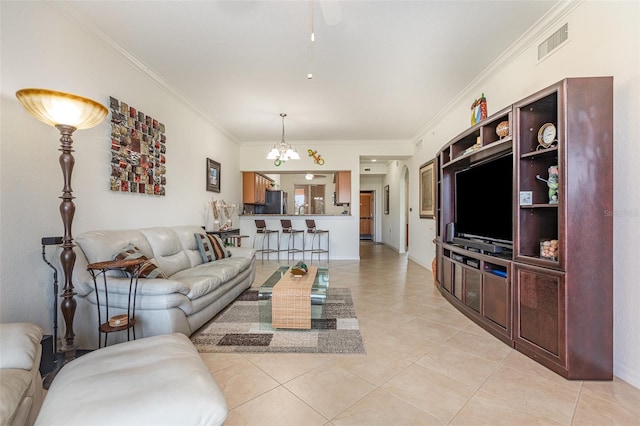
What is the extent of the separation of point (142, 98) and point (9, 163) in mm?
1731

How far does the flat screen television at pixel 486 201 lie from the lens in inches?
101

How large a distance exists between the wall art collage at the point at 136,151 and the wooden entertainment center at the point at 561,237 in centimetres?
374

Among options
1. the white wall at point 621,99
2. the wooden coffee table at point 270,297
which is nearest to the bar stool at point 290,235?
the wooden coffee table at point 270,297

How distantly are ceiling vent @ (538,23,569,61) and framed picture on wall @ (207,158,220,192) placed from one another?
191 inches

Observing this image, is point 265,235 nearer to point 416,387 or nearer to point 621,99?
point 416,387

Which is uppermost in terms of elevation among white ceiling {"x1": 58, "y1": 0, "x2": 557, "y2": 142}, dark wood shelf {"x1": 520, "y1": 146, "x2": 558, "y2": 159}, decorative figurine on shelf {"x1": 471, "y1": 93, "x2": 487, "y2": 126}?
white ceiling {"x1": 58, "y1": 0, "x2": 557, "y2": 142}

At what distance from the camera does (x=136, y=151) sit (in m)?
3.21

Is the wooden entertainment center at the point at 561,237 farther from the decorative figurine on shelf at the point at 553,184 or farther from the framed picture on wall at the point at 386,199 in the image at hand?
the framed picture on wall at the point at 386,199

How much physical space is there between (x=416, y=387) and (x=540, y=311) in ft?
3.68

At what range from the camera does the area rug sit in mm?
2316

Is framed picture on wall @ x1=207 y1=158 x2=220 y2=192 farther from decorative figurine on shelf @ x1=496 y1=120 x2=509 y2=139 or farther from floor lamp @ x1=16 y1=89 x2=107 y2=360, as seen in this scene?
decorative figurine on shelf @ x1=496 y1=120 x2=509 y2=139

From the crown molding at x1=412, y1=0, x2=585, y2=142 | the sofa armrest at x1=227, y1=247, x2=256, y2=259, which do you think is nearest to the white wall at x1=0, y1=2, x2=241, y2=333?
the sofa armrest at x1=227, y1=247, x2=256, y2=259

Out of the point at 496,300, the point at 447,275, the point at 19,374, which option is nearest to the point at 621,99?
the point at 496,300

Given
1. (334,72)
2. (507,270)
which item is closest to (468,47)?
(334,72)
